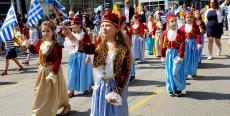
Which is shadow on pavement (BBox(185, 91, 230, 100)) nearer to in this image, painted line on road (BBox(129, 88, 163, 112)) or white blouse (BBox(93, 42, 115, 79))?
painted line on road (BBox(129, 88, 163, 112))

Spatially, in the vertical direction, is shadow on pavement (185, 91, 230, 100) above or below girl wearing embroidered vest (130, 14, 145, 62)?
below

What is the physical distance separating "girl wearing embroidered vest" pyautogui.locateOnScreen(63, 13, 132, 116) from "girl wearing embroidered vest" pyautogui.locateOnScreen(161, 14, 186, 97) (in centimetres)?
308

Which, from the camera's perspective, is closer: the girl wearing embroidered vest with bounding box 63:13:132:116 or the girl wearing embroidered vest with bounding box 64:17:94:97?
the girl wearing embroidered vest with bounding box 63:13:132:116

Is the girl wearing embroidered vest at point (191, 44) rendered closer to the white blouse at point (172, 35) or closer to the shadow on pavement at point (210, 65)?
the shadow on pavement at point (210, 65)

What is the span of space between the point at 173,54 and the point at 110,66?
335 cm

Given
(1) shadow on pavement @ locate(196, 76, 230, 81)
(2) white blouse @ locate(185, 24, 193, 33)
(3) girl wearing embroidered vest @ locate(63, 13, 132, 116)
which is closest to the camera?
(3) girl wearing embroidered vest @ locate(63, 13, 132, 116)

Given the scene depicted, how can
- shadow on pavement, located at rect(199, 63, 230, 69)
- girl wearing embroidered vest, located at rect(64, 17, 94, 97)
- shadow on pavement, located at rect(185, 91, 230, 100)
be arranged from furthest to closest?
shadow on pavement, located at rect(199, 63, 230, 69) < girl wearing embroidered vest, located at rect(64, 17, 94, 97) < shadow on pavement, located at rect(185, 91, 230, 100)

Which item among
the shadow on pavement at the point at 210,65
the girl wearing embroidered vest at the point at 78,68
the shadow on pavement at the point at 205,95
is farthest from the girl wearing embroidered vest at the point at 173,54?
the shadow on pavement at the point at 210,65

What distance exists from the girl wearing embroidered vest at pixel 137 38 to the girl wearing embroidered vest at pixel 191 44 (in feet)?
9.35

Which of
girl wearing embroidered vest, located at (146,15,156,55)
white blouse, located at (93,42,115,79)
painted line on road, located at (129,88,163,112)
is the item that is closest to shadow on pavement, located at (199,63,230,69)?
painted line on road, located at (129,88,163,112)

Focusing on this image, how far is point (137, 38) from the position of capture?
42.1 ft

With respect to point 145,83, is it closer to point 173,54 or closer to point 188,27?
point 188,27

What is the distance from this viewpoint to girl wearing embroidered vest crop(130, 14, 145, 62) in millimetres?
12641

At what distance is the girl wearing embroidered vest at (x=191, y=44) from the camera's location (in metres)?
9.49
